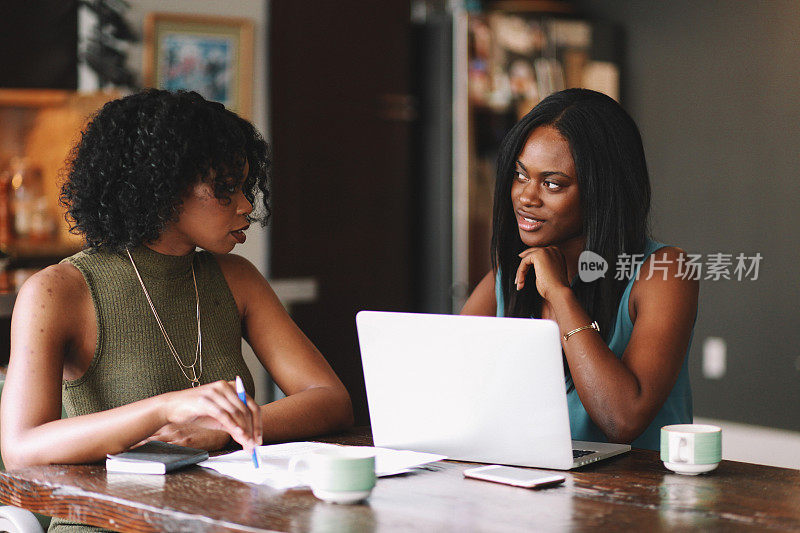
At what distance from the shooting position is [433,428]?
1.51m

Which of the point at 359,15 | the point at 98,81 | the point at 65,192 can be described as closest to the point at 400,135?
the point at 359,15

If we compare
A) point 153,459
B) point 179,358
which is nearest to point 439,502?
point 153,459

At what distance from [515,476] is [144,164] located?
859 millimetres

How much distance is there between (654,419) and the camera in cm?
186

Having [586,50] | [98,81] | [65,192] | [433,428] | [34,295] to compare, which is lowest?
[433,428]

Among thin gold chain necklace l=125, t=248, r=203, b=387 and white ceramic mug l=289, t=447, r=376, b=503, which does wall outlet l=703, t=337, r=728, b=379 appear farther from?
white ceramic mug l=289, t=447, r=376, b=503

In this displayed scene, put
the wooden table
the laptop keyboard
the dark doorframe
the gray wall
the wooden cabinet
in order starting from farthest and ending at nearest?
the gray wall < the dark doorframe < the wooden cabinet < the laptop keyboard < the wooden table

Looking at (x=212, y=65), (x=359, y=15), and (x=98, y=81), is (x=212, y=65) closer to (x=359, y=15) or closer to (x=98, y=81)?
(x=98, y=81)

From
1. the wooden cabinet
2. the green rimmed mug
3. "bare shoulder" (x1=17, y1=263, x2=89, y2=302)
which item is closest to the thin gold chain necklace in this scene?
"bare shoulder" (x1=17, y1=263, x2=89, y2=302)

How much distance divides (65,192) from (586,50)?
3.56m

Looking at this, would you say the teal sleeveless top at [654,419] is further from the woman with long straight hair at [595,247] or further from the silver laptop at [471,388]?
the silver laptop at [471,388]

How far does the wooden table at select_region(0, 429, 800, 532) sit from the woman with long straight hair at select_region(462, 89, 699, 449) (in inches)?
13.3

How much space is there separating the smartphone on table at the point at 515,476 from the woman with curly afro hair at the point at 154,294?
417 millimetres

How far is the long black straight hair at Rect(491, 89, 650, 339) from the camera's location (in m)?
1.88
